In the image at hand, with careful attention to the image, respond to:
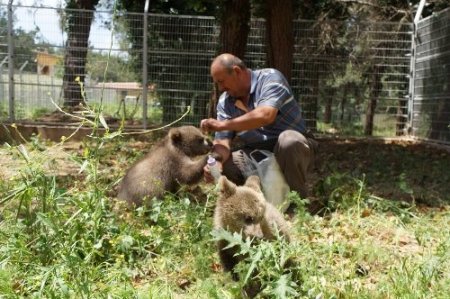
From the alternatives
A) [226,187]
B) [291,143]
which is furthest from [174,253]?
[291,143]

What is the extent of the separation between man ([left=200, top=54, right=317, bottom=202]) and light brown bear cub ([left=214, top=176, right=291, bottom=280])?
4.80ft

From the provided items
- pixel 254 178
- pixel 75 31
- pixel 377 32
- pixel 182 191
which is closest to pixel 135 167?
pixel 182 191

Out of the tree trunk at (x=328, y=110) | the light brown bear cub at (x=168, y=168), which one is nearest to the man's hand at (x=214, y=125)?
the light brown bear cub at (x=168, y=168)

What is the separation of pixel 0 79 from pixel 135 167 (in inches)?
333

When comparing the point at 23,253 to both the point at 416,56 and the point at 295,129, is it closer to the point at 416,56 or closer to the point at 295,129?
the point at 295,129

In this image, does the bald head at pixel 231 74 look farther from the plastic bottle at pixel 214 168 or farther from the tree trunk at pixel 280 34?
the tree trunk at pixel 280 34

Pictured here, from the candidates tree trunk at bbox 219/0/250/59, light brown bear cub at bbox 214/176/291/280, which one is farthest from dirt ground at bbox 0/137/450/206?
tree trunk at bbox 219/0/250/59

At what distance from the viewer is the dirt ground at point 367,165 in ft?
22.2

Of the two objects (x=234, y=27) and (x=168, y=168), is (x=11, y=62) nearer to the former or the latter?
(x=234, y=27)

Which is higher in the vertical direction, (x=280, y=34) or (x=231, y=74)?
(x=280, y=34)

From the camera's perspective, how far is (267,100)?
5531 mm

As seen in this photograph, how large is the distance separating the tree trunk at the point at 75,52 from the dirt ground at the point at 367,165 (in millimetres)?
1961

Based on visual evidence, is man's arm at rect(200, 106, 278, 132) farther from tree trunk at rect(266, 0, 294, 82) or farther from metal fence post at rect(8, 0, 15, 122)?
metal fence post at rect(8, 0, 15, 122)

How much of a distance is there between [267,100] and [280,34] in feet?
21.0
